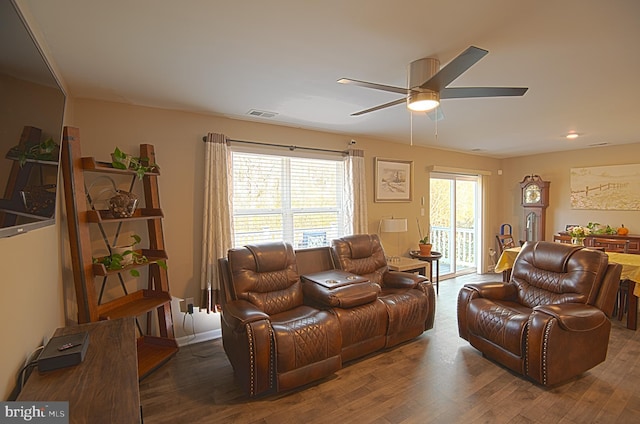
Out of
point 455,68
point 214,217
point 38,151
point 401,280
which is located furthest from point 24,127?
point 401,280

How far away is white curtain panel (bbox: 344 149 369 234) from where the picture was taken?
14.1 ft

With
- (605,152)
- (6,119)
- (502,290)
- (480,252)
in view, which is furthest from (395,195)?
(6,119)

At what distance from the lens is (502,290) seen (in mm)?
3082

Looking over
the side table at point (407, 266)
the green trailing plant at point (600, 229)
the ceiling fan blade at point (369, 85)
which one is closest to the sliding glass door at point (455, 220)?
the side table at point (407, 266)

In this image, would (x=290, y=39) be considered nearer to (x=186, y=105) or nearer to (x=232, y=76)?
(x=232, y=76)

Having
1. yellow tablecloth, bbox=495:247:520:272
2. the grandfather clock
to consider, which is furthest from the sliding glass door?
yellow tablecloth, bbox=495:247:520:272

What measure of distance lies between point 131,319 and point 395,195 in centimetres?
394

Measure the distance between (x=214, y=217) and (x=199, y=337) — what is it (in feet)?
4.35

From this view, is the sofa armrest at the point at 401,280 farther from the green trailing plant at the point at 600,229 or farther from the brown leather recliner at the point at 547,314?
the green trailing plant at the point at 600,229

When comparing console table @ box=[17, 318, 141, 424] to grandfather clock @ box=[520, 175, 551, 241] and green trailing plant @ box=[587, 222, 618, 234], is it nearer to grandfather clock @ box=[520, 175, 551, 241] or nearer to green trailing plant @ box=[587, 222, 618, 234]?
green trailing plant @ box=[587, 222, 618, 234]

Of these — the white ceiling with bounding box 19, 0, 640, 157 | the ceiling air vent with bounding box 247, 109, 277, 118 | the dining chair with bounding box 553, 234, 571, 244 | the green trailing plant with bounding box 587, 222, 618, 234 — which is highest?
the ceiling air vent with bounding box 247, 109, 277, 118

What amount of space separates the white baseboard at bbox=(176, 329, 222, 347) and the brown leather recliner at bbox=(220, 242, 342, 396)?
2.67 feet

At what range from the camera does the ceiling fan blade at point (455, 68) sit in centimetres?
146

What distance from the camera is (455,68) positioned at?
1644 mm
